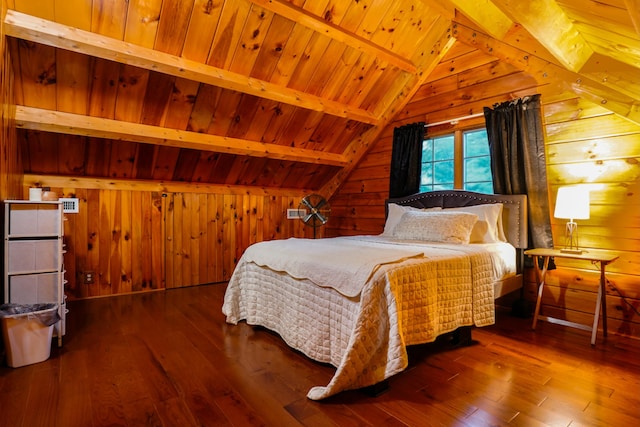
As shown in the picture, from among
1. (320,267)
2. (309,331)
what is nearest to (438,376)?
(309,331)

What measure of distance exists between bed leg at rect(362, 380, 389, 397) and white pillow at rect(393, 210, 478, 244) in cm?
143

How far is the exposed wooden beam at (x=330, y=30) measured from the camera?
2561 mm

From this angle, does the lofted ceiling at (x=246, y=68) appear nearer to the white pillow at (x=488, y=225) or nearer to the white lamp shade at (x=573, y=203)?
the white lamp shade at (x=573, y=203)

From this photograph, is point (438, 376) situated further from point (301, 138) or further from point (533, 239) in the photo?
point (301, 138)

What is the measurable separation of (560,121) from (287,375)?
3.05 meters

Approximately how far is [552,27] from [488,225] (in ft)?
5.13

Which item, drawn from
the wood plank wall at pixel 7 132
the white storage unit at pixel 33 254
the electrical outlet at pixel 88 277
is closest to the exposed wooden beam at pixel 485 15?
the wood plank wall at pixel 7 132

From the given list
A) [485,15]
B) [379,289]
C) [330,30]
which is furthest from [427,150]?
→ [379,289]

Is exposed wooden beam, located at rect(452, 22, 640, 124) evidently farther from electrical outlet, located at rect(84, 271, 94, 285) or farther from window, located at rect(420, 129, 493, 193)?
electrical outlet, located at rect(84, 271, 94, 285)

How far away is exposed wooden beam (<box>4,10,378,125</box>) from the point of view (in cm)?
210

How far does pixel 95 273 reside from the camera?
11.5 ft

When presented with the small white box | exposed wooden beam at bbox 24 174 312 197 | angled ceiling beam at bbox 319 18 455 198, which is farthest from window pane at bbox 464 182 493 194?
the small white box

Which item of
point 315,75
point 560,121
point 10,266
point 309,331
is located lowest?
point 309,331

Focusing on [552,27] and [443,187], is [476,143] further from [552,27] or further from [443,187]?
[552,27]
